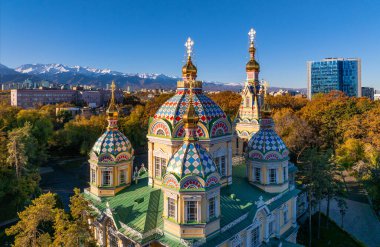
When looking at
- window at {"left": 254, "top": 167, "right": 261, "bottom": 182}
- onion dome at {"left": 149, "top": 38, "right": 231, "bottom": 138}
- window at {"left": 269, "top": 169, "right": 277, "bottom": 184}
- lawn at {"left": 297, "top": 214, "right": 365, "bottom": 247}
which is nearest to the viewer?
onion dome at {"left": 149, "top": 38, "right": 231, "bottom": 138}

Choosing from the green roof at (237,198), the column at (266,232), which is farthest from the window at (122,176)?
the column at (266,232)

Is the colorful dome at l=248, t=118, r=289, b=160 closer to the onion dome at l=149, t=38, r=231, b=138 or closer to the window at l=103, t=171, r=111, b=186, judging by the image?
the onion dome at l=149, t=38, r=231, b=138

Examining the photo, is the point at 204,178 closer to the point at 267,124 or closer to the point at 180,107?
the point at 180,107

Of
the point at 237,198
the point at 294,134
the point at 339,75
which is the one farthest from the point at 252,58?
the point at 339,75

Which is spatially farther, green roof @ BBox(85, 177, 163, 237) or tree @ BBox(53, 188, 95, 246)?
green roof @ BBox(85, 177, 163, 237)

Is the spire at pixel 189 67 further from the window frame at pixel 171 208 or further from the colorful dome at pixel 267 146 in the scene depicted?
the window frame at pixel 171 208

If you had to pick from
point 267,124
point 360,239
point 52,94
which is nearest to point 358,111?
point 360,239

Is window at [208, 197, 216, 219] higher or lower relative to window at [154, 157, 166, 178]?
lower

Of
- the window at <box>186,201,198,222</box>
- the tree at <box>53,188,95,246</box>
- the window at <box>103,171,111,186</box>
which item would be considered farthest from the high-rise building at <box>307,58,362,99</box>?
the tree at <box>53,188,95,246</box>

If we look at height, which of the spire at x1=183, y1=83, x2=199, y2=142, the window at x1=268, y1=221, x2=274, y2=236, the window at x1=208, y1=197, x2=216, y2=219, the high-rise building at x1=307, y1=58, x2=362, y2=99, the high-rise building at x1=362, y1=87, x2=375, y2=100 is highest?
the high-rise building at x1=307, y1=58, x2=362, y2=99
